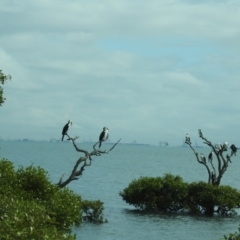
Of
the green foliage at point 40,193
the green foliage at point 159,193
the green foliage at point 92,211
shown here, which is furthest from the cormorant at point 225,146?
the green foliage at point 40,193

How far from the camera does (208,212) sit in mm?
35031

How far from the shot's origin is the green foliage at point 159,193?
3516 centimetres

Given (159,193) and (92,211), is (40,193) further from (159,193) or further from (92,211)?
(159,193)

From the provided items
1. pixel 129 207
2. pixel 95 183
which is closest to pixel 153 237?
pixel 129 207

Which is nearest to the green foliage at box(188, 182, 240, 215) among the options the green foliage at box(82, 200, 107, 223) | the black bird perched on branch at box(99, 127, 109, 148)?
the green foliage at box(82, 200, 107, 223)

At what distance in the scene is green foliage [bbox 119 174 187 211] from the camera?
115 ft

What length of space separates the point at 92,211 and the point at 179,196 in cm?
634

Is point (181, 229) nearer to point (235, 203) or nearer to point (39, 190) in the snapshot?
point (235, 203)

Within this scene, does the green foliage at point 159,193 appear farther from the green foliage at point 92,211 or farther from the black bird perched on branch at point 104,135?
the black bird perched on branch at point 104,135

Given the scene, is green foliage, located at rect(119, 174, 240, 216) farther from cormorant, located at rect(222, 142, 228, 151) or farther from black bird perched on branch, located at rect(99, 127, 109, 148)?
black bird perched on branch, located at rect(99, 127, 109, 148)

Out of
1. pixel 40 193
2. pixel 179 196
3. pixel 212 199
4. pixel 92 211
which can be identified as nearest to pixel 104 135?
pixel 92 211

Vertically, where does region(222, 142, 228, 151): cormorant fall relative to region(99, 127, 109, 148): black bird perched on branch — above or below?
above

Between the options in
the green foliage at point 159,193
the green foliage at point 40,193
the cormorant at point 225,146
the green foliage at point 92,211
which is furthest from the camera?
the cormorant at point 225,146

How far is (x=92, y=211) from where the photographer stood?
99.9 feet
